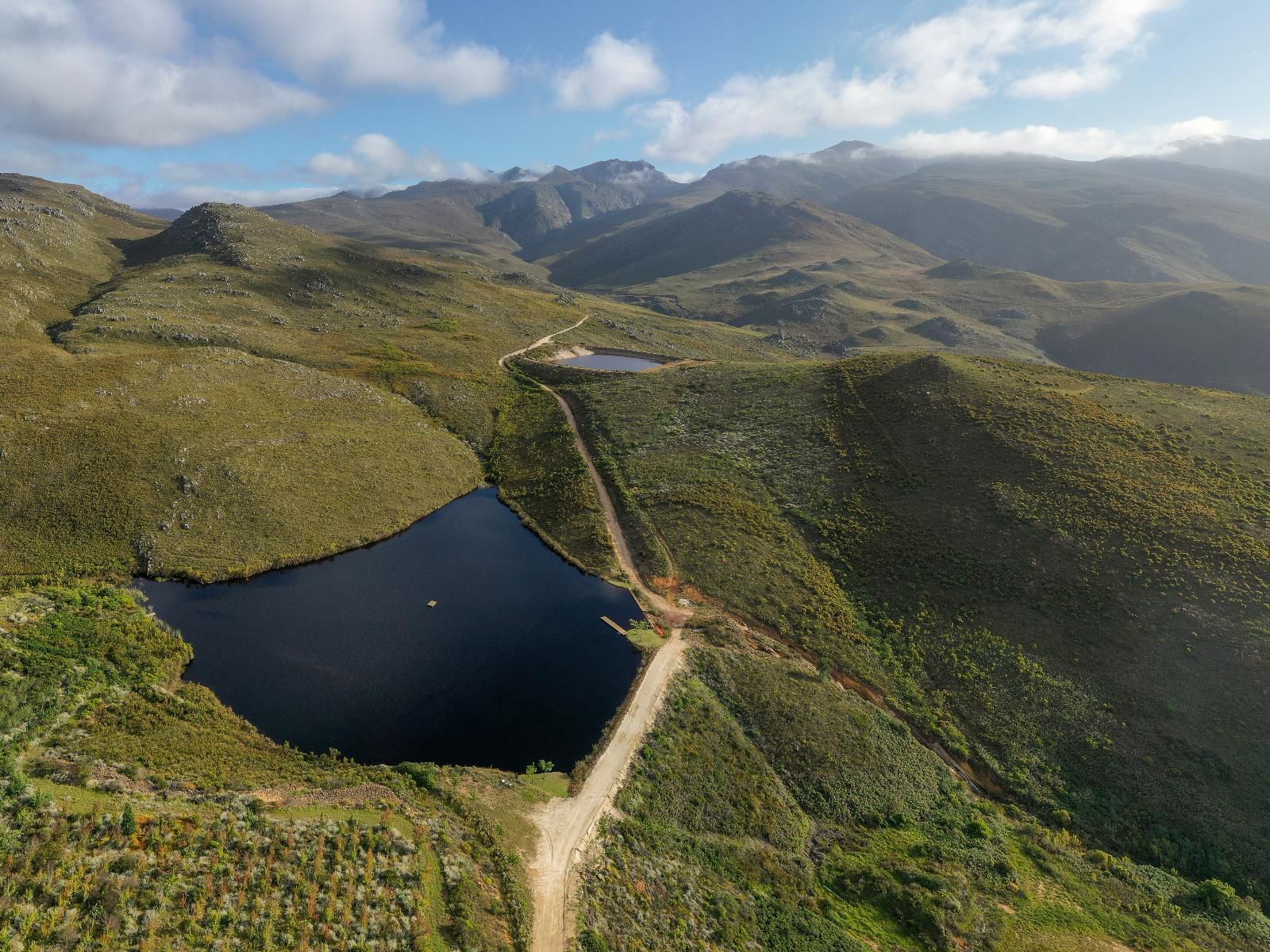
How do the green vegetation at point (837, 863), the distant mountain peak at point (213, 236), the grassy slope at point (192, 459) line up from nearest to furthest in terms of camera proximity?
1. the green vegetation at point (837, 863)
2. the grassy slope at point (192, 459)
3. the distant mountain peak at point (213, 236)

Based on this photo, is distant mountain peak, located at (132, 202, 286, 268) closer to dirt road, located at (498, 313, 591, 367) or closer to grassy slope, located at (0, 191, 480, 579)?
grassy slope, located at (0, 191, 480, 579)

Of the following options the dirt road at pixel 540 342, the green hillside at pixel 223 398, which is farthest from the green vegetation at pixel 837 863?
the dirt road at pixel 540 342

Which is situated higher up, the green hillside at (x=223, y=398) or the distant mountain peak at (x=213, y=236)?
the distant mountain peak at (x=213, y=236)

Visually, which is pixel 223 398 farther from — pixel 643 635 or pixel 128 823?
pixel 128 823

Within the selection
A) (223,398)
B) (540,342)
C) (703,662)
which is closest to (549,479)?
(703,662)

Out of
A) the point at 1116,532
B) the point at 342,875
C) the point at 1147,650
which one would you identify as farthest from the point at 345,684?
the point at 1116,532

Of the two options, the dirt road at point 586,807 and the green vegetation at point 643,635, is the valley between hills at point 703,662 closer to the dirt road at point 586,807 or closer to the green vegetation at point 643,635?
the dirt road at point 586,807
